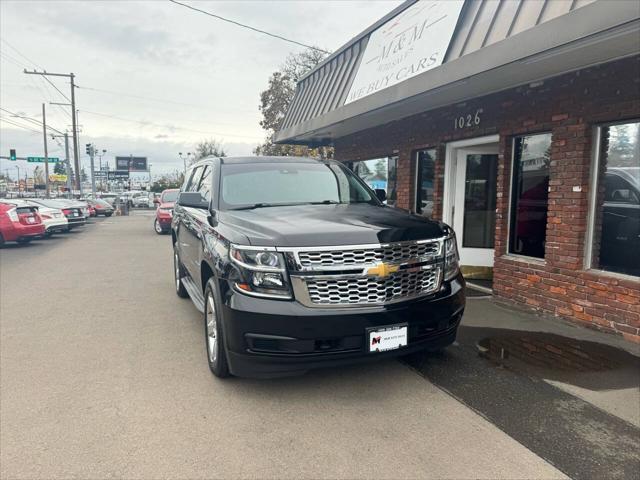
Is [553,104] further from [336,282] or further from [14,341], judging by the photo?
[14,341]

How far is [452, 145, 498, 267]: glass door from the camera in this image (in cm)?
768

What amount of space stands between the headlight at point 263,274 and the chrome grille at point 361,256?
0.17 metres

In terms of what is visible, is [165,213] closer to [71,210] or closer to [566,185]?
[71,210]

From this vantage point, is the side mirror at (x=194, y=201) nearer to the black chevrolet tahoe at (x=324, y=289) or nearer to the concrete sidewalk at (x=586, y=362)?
the black chevrolet tahoe at (x=324, y=289)

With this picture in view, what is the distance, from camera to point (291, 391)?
3.77 meters

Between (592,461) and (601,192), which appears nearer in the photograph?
(592,461)

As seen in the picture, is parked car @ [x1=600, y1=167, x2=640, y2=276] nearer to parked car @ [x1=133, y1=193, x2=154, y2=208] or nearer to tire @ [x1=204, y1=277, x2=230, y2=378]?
tire @ [x1=204, y1=277, x2=230, y2=378]

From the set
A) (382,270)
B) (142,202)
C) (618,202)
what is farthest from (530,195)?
(142,202)

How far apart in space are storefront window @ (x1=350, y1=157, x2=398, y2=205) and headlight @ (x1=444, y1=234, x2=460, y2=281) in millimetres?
5354

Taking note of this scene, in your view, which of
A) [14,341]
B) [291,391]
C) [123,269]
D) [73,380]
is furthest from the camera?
[123,269]

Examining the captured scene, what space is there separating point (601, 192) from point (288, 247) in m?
3.92

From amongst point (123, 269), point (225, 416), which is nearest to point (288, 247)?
point (225, 416)

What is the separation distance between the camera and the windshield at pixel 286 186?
15.1 ft

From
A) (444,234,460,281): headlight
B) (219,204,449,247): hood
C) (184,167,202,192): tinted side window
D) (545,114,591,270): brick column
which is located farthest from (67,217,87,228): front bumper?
(444,234,460,281): headlight
